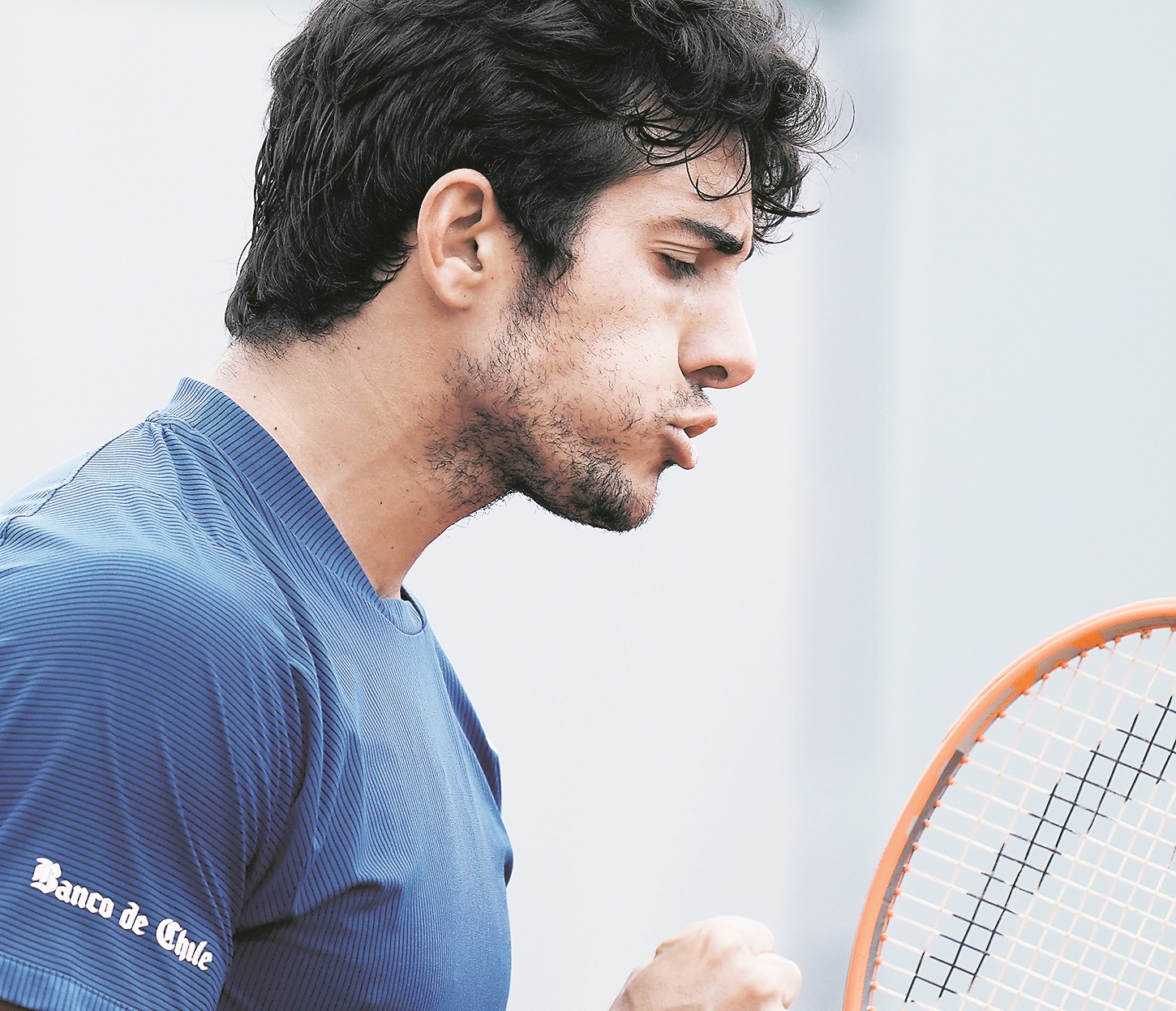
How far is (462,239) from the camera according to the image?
Result: 94 centimetres

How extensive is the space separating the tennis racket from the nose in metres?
0.35

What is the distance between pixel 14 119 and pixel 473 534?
1027 millimetres

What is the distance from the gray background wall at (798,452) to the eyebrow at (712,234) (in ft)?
4.46

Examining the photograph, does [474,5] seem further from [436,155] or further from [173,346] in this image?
[173,346]

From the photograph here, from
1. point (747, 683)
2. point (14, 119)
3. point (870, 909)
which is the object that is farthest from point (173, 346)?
point (870, 909)

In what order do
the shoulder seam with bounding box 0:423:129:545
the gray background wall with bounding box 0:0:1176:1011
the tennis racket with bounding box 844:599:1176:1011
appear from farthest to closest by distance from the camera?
the gray background wall with bounding box 0:0:1176:1011 → the tennis racket with bounding box 844:599:1176:1011 → the shoulder seam with bounding box 0:423:129:545

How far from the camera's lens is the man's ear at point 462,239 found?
0.92 meters

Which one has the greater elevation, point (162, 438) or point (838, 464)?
point (838, 464)

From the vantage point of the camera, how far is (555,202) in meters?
0.93

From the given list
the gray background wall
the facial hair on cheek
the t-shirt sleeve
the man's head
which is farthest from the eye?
the gray background wall

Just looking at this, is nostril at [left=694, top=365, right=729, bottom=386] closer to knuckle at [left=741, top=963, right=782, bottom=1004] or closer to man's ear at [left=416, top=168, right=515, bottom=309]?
man's ear at [left=416, top=168, right=515, bottom=309]

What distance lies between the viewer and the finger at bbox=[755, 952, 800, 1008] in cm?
96

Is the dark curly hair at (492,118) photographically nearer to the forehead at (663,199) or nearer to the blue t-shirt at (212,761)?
the forehead at (663,199)

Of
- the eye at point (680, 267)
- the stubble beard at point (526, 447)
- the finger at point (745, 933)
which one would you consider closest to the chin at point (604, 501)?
the stubble beard at point (526, 447)
